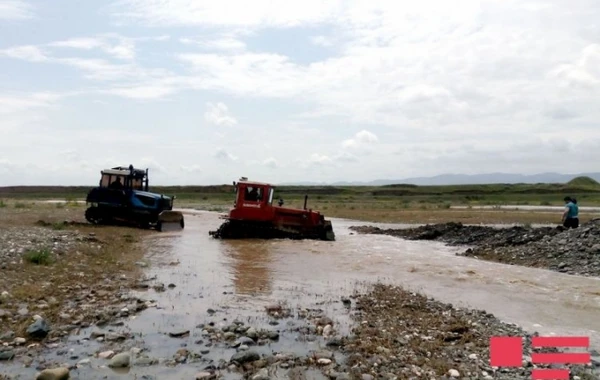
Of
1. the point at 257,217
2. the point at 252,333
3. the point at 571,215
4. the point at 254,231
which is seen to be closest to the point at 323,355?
the point at 252,333

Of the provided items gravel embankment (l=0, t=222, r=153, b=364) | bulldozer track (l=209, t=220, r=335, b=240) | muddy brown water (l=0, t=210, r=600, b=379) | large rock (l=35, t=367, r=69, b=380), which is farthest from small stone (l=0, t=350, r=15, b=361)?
bulldozer track (l=209, t=220, r=335, b=240)

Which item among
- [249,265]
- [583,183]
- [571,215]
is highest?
[583,183]

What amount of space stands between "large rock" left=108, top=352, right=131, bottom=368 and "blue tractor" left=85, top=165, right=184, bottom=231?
69.8 feet

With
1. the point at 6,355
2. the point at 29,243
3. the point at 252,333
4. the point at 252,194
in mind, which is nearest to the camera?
the point at 6,355

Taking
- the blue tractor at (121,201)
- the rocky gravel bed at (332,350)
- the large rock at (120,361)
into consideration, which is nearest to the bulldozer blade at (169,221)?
the blue tractor at (121,201)

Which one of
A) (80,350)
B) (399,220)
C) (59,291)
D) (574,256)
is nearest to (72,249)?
(59,291)

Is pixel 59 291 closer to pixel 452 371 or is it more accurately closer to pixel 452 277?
pixel 452 371

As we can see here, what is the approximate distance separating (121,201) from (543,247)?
66.9ft

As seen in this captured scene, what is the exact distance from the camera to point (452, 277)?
16.7 meters

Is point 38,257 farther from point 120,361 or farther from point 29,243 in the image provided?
point 120,361

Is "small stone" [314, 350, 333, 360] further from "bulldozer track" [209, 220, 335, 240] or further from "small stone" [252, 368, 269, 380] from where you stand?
"bulldozer track" [209, 220, 335, 240]

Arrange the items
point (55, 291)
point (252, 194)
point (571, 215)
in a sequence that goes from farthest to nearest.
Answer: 1. point (252, 194)
2. point (571, 215)
3. point (55, 291)

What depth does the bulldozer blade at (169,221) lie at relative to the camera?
94.7 feet

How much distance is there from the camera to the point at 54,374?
265 inches
